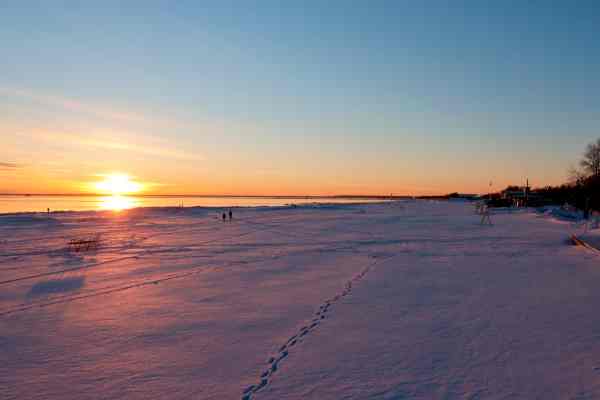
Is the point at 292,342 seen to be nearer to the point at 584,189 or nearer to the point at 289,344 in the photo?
the point at 289,344

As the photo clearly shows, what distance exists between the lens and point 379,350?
21.7ft

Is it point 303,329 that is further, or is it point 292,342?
point 303,329

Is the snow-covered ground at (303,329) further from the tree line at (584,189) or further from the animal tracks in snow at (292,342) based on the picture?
the tree line at (584,189)

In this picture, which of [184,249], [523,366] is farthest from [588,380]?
[184,249]

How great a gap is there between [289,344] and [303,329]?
2.61 ft

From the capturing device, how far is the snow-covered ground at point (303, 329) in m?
5.45

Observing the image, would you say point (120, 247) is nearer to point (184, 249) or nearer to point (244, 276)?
point (184, 249)

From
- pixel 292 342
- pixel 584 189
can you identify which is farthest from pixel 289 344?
pixel 584 189

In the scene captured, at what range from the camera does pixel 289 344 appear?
22.7 ft

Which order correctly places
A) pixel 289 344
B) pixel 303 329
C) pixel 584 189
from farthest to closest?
pixel 584 189
pixel 303 329
pixel 289 344

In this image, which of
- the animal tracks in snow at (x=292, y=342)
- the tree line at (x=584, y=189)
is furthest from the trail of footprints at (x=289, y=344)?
the tree line at (x=584, y=189)

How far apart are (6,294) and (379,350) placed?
946 cm

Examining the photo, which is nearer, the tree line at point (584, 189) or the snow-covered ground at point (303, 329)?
the snow-covered ground at point (303, 329)

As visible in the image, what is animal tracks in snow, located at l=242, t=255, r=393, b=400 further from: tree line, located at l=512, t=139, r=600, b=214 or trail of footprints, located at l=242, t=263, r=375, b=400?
tree line, located at l=512, t=139, r=600, b=214
